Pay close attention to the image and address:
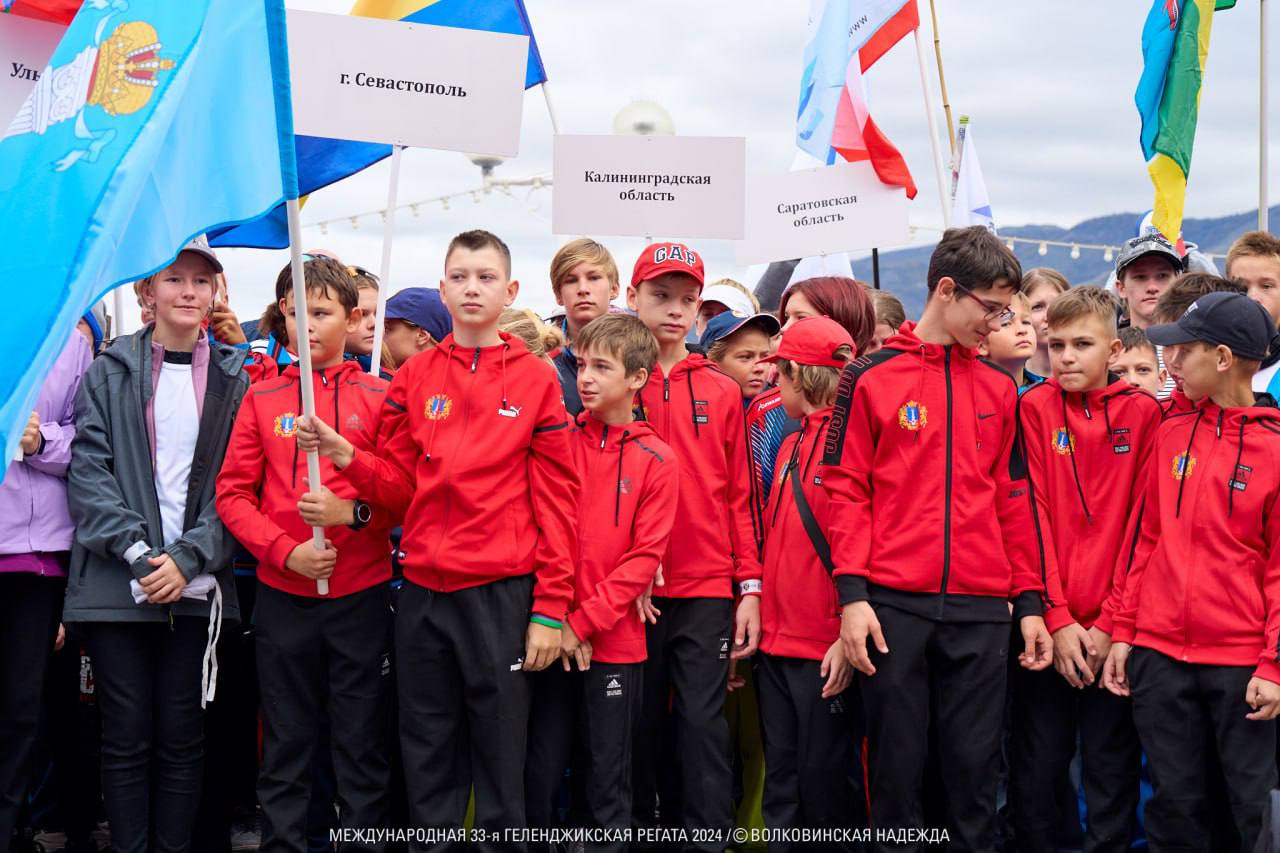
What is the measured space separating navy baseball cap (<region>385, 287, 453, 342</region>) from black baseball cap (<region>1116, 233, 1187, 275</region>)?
3.15 meters

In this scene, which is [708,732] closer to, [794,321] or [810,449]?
[810,449]

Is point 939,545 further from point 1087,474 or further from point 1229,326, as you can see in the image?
point 1229,326

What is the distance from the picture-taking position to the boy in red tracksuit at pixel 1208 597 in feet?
14.5

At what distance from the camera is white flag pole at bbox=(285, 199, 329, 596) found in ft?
13.8

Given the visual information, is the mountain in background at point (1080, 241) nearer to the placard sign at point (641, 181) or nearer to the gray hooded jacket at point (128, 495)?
the placard sign at point (641, 181)

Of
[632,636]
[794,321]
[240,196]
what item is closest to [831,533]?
[632,636]

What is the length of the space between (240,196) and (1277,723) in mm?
3855

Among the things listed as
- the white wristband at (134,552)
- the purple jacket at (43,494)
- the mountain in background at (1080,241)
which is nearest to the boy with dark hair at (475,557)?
the white wristband at (134,552)

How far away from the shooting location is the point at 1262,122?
737 centimetres

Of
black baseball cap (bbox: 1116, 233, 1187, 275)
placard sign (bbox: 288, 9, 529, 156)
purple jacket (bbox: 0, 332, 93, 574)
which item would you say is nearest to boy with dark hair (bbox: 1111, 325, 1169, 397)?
black baseball cap (bbox: 1116, 233, 1187, 275)

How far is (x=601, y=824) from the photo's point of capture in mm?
4812

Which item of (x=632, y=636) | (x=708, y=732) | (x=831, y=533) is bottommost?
(x=708, y=732)

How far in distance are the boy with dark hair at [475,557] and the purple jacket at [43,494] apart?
1187mm

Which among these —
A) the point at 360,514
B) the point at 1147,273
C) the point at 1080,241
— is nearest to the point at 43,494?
the point at 360,514
